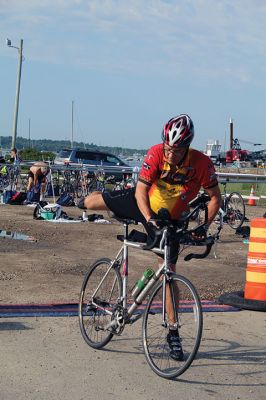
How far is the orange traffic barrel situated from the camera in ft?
25.6

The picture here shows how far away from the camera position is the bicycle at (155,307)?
A: 521 cm

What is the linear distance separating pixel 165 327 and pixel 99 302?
0.96 metres

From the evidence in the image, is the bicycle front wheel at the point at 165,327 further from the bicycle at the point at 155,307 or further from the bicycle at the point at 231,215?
the bicycle at the point at 231,215

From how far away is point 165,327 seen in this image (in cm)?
537

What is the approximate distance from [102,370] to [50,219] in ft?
36.0

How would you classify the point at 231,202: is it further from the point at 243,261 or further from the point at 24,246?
the point at 24,246

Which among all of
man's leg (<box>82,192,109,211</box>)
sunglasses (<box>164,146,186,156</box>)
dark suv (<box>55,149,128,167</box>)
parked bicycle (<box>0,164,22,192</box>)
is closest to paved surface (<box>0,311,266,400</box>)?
man's leg (<box>82,192,109,211</box>)

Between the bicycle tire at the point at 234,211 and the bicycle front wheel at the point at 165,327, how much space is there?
10.4m

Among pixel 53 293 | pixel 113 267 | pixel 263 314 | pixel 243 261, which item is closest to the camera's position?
pixel 113 267

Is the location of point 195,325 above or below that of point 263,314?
above

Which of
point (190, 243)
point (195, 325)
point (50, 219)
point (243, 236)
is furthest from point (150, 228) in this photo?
point (50, 219)

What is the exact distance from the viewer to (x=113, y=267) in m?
6.01

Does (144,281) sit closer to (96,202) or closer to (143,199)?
(143,199)

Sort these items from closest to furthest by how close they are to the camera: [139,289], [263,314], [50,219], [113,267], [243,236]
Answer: [139,289]
[113,267]
[263,314]
[243,236]
[50,219]
